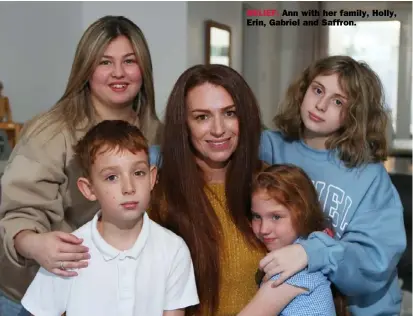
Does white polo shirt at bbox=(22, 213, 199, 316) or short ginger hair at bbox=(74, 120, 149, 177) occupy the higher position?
short ginger hair at bbox=(74, 120, 149, 177)

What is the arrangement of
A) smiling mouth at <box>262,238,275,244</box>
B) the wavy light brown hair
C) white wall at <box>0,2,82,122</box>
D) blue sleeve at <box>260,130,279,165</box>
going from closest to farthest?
smiling mouth at <box>262,238,275,244</box> < the wavy light brown hair < blue sleeve at <box>260,130,279,165</box> < white wall at <box>0,2,82,122</box>

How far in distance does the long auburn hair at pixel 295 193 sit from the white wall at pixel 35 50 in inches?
88.9

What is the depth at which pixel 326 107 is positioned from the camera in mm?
1692

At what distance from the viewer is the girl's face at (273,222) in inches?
59.2

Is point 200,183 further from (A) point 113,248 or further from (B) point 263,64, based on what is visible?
(B) point 263,64

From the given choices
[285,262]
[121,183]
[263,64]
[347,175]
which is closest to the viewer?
[121,183]

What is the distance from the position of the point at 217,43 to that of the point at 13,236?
2.75m

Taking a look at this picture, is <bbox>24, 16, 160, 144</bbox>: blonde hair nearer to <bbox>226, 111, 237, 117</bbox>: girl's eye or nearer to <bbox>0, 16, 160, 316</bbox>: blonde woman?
<bbox>0, 16, 160, 316</bbox>: blonde woman

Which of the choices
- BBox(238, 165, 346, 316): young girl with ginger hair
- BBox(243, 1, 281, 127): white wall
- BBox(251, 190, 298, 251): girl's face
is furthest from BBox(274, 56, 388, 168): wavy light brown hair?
BBox(243, 1, 281, 127): white wall

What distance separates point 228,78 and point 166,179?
1.06ft

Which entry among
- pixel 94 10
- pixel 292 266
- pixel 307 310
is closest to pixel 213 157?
pixel 292 266

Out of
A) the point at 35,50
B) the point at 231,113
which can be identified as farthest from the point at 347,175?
the point at 35,50

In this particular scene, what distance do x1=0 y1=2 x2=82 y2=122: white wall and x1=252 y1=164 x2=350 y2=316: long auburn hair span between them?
2.26 m

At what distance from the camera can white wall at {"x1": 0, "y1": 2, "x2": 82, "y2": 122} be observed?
3.30m
